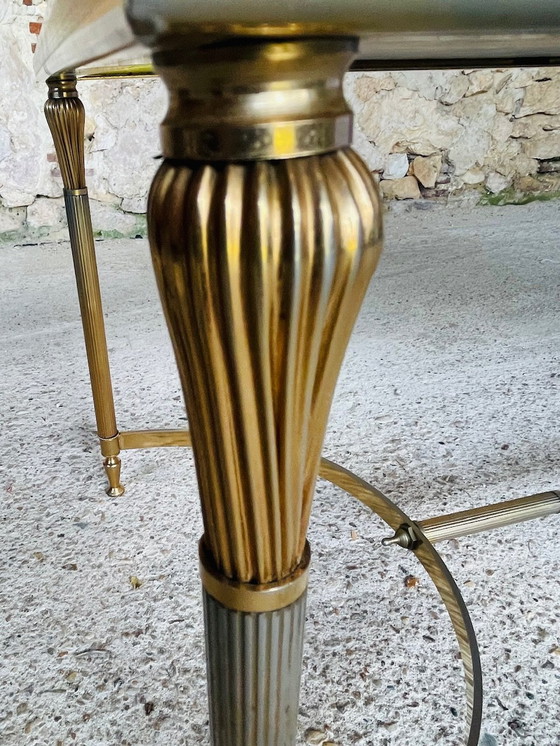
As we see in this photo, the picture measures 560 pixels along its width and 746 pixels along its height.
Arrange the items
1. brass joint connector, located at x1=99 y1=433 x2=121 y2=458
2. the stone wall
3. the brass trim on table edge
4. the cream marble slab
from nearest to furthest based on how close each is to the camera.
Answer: the cream marble slab → the brass trim on table edge → brass joint connector, located at x1=99 y1=433 x2=121 y2=458 → the stone wall

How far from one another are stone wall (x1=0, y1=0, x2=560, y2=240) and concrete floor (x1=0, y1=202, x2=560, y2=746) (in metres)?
0.69

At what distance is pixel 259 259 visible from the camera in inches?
7.3

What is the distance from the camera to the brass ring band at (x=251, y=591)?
26cm

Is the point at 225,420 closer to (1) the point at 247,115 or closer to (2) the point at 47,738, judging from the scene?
(1) the point at 247,115

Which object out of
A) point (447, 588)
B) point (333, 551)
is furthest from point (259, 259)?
point (333, 551)

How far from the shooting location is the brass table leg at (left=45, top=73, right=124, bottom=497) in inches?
29.5

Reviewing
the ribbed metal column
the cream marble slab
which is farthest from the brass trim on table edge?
the cream marble slab

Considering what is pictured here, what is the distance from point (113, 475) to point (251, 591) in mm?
705

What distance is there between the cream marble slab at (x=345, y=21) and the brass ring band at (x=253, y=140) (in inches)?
0.9

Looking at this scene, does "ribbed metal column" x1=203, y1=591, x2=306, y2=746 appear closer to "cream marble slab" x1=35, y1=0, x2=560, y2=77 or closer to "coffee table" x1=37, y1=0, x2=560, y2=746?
"coffee table" x1=37, y1=0, x2=560, y2=746

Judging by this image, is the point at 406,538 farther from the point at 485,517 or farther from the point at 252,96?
the point at 252,96

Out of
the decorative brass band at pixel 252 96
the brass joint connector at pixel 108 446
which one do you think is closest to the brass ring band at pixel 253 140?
the decorative brass band at pixel 252 96

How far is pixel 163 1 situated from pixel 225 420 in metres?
0.13

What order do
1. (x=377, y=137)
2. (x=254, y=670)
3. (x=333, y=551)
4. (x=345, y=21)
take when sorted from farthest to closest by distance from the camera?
1. (x=377, y=137)
2. (x=333, y=551)
3. (x=254, y=670)
4. (x=345, y=21)
